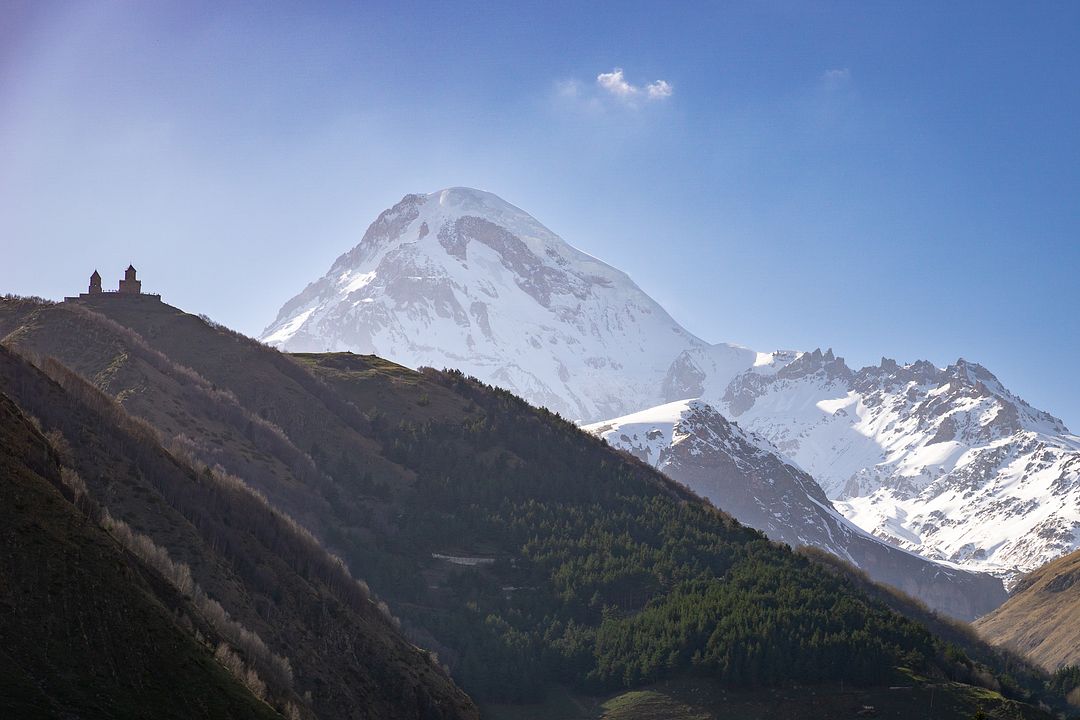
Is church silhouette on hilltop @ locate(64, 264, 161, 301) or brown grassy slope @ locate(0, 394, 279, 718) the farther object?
church silhouette on hilltop @ locate(64, 264, 161, 301)

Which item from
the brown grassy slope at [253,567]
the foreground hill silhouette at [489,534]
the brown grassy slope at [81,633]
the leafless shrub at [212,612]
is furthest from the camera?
the foreground hill silhouette at [489,534]

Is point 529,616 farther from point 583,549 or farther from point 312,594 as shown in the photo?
point 312,594

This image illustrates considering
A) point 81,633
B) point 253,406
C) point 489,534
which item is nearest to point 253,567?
point 81,633

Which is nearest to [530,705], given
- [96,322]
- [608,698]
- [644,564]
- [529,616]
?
[608,698]

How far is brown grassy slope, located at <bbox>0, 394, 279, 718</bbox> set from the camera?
46.9m

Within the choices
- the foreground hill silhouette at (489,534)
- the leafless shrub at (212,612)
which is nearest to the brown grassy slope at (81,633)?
the leafless shrub at (212,612)

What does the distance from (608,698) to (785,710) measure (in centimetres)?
1628

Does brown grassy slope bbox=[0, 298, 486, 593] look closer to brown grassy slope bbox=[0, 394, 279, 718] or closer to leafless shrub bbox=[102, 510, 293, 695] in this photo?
leafless shrub bbox=[102, 510, 293, 695]

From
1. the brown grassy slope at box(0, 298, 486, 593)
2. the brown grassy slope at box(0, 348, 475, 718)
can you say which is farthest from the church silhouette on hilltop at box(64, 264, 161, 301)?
A: the brown grassy slope at box(0, 348, 475, 718)

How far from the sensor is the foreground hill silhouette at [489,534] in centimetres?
12306

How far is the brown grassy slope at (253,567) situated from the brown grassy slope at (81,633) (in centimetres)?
2224

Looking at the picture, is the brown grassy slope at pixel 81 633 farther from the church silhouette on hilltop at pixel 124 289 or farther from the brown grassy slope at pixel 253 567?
the church silhouette on hilltop at pixel 124 289

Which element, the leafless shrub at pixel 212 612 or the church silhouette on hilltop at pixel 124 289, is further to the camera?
the church silhouette on hilltop at pixel 124 289

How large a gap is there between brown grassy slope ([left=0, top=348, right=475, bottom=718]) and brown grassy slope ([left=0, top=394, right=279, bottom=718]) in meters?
22.2
